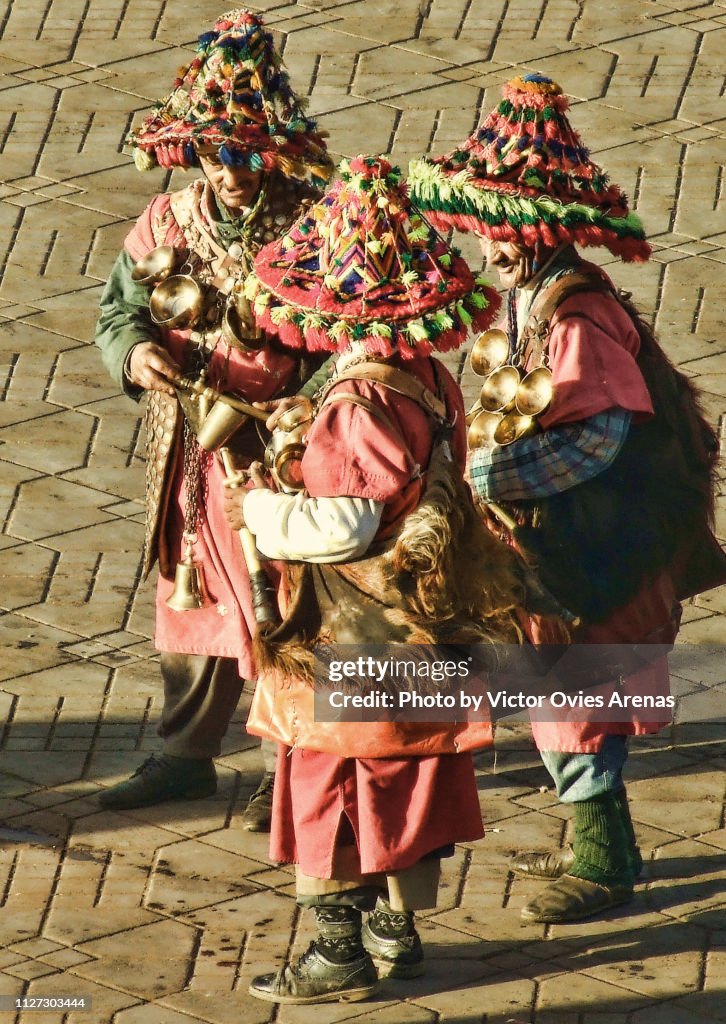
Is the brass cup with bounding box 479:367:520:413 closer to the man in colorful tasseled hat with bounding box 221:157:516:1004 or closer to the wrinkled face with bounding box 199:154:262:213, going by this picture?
the man in colorful tasseled hat with bounding box 221:157:516:1004

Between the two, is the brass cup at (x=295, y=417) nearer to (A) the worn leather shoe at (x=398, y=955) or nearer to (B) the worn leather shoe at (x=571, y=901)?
(A) the worn leather shoe at (x=398, y=955)

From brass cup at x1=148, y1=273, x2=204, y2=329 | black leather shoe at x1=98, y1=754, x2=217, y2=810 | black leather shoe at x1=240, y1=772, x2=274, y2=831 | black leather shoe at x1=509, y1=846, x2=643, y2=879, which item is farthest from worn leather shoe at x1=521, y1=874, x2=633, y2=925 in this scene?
brass cup at x1=148, y1=273, x2=204, y2=329

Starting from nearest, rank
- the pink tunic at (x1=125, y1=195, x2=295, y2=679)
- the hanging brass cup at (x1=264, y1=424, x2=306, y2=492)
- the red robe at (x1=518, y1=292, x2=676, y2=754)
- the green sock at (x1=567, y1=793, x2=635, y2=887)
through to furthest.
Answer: the hanging brass cup at (x1=264, y1=424, x2=306, y2=492), the red robe at (x1=518, y1=292, x2=676, y2=754), the green sock at (x1=567, y1=793, x2=635, y2=887), the pink tunic at (x1=125, y1=195, x2=295, y2=679)

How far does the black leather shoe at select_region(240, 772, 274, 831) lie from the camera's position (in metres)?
6.14

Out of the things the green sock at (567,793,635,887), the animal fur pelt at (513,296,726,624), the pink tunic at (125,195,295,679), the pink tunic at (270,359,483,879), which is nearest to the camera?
the pink tunic at (270,359,483,879)

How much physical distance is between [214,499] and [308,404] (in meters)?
0.98

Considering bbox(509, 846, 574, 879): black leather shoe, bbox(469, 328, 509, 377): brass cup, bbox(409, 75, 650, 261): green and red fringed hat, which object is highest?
bbox(409, 75, 650, 261): green and red fringed hat

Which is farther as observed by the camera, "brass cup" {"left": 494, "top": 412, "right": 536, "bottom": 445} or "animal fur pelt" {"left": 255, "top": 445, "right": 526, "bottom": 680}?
"brass cup" {"left": 494, "top": 412, "right": 536, "bottom": 445}

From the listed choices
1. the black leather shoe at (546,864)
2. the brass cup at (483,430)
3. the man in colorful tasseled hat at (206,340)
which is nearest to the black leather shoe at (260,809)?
the man in colorful tasseled hat at (206,340)

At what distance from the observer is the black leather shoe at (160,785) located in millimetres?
6258

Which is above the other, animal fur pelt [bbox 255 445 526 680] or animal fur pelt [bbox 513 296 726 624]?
animal fur pelt [bbox 513 296 726 624]

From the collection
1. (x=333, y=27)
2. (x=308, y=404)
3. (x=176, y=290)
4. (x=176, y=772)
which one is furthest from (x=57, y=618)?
(x=333, y=27)

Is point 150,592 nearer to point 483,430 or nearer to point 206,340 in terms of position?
point 206,340

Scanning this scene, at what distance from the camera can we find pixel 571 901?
18.5 feet
